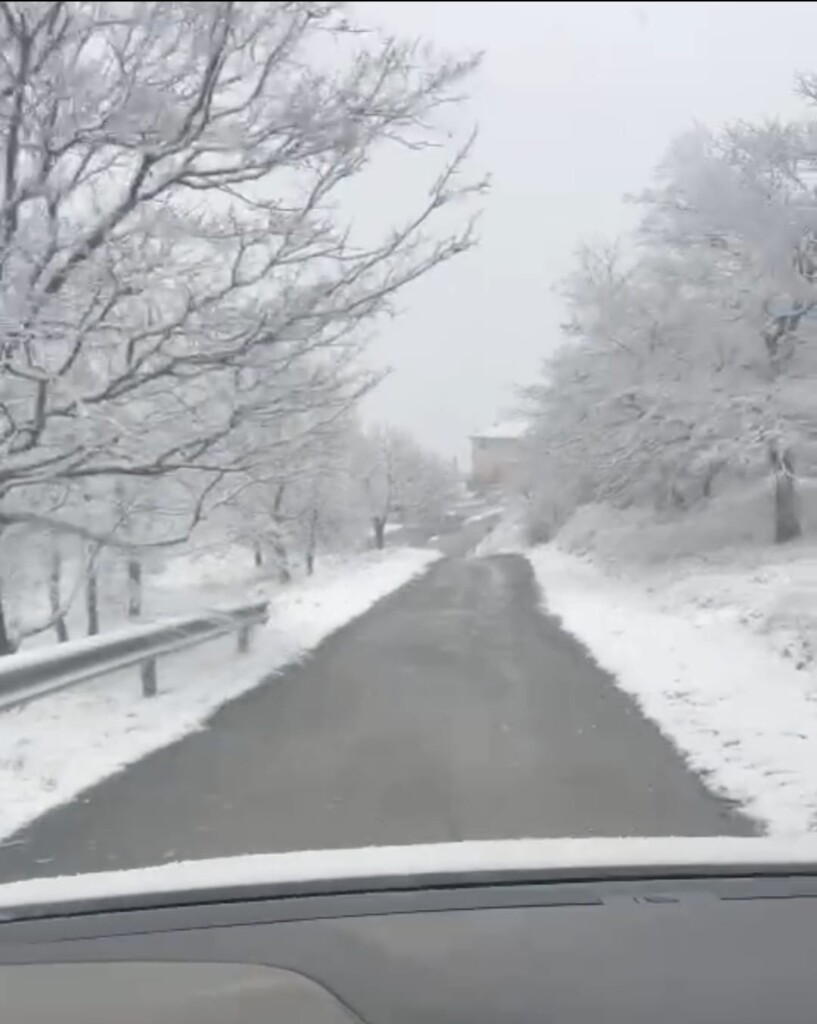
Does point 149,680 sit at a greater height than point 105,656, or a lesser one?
lesser

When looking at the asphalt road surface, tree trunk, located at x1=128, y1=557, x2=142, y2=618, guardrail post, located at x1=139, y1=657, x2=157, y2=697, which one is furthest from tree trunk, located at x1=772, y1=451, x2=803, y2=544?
guardrail post, located at x1=139, y1=657, x2=157, y2=697

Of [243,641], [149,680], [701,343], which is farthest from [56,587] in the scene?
[701,343]

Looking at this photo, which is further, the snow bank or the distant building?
the snow bank

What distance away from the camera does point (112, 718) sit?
1172 centimetres

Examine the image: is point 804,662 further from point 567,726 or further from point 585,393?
point 585,393

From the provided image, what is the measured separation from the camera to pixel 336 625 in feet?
75.2

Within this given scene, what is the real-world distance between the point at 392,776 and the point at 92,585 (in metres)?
12.7

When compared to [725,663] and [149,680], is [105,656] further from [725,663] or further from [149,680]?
[725,663]

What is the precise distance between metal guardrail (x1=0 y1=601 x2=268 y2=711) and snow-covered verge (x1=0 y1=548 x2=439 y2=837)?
1.40ft

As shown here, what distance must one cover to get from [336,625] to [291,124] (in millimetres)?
14151

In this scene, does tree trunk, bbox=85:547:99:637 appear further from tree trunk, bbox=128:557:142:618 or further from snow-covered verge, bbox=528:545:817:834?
snow-covered verge, bbox=528:545:817:834

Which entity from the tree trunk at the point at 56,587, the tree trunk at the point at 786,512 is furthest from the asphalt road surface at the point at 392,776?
the tree trunk at the point at 786,512

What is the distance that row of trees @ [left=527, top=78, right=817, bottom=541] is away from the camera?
2003cm

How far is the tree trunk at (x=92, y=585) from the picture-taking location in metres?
16.7
